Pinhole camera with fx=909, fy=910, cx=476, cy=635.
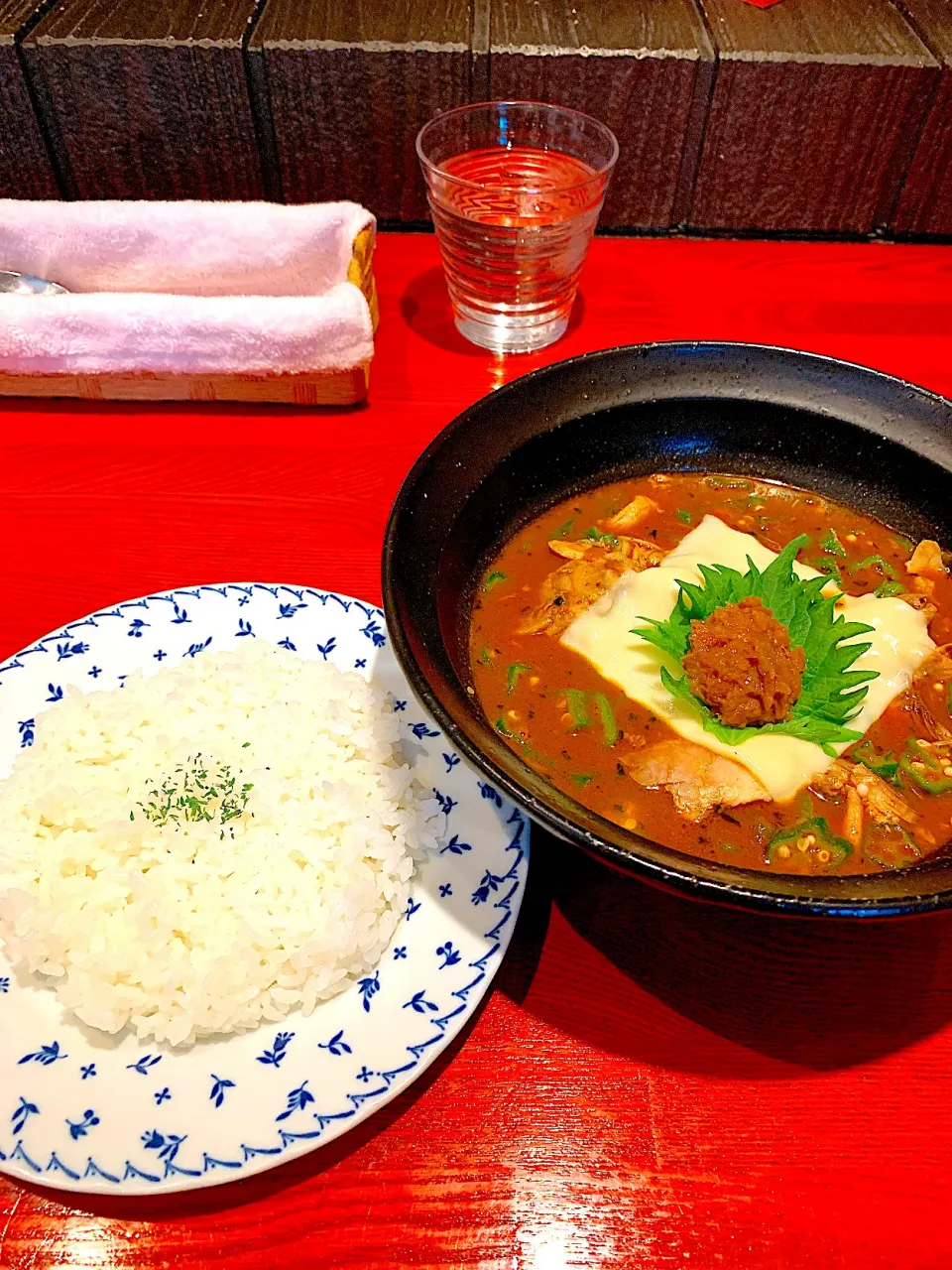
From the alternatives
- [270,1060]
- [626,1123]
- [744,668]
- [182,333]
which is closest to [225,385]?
[182,333]

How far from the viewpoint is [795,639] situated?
1.55m

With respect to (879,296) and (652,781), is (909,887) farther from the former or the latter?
(879,296)

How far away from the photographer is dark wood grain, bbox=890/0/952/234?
2.77m

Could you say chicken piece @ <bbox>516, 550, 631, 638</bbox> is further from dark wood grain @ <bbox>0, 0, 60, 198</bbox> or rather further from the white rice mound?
dark wood grain @ <bbox>0, 0, 60, 198</bbox>

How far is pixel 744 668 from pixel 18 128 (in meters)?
2.86

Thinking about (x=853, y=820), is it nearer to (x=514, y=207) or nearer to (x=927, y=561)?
(x=927, y=561)

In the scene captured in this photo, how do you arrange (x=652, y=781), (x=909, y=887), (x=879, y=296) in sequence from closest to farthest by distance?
(x=909, y=887), (x=652, y=781), (x=879, y=296)

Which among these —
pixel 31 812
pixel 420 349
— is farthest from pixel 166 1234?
pixel 420 349

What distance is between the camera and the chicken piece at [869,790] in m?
1.36

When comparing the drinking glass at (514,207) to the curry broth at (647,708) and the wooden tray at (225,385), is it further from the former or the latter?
the curry broth at (647,708)

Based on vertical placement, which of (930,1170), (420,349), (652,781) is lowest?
(420,349)

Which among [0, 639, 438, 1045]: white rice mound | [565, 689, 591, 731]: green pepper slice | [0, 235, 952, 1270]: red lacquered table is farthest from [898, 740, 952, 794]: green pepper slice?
[0, 639, 438, 1045]: white rice mound

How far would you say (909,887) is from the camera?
3.47ft

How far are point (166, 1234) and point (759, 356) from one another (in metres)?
1.73
